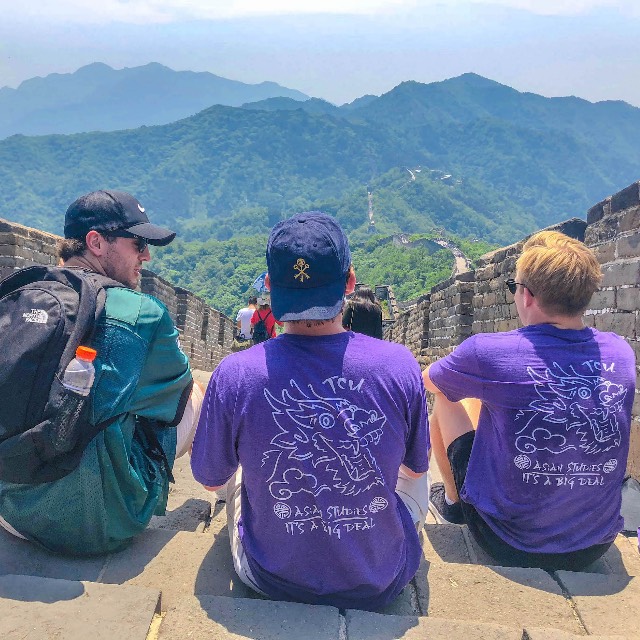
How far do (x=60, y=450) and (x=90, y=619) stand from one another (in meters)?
0.59

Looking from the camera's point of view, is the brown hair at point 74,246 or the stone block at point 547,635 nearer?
the stone block at point 547,635

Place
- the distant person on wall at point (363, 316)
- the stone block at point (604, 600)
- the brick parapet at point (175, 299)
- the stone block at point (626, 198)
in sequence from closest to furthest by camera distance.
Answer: the stone block at point (604, 600) < the stone block at point (626, 198) < the distant person on wall at point (363, 316) < the brick parapet at point (175, 299)

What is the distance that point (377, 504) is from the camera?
221 centimetres

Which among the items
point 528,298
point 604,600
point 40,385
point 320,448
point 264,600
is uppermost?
point 528,298

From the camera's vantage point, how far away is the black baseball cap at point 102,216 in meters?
2.84

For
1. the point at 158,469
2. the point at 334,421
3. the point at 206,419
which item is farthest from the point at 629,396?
the point at 158,469

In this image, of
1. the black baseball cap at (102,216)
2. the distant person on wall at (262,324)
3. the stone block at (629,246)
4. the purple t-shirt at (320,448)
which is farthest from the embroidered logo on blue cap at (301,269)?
the distant person on wall at (262,324)

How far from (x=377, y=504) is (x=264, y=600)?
1.55 feet

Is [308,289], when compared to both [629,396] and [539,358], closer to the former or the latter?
[539,358]

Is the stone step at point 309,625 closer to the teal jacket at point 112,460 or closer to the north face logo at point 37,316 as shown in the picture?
the teal jacket at point 112,460

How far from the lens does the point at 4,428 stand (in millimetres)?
2291

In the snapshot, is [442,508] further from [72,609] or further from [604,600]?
[72,609]

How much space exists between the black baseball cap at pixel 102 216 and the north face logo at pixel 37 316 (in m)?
0.65

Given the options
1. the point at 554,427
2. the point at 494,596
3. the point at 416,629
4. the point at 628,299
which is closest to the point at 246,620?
the point at 416,629
